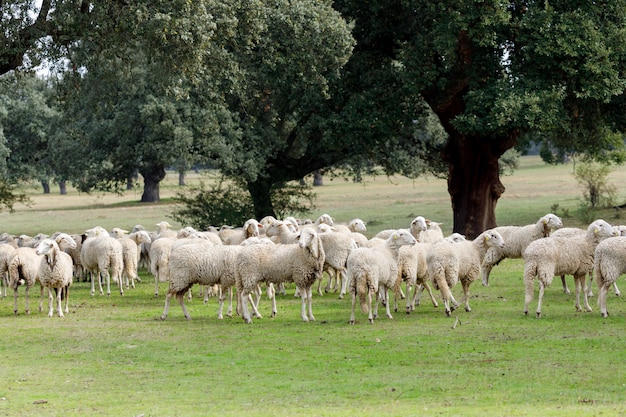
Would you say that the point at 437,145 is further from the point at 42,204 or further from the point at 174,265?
the point at 42,204

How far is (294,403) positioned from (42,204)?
69.3 metres

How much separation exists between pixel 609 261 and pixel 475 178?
15.4 m

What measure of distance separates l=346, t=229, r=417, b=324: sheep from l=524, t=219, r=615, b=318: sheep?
6.77ft

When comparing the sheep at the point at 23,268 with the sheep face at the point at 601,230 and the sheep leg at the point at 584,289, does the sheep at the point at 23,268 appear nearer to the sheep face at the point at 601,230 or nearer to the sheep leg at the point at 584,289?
the sheep leg at the point at 584,289

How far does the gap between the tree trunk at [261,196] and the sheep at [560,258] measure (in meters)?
17.4

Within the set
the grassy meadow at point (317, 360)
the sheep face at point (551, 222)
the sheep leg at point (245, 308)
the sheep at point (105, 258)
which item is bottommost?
the grassy meadow at point (317, 360)

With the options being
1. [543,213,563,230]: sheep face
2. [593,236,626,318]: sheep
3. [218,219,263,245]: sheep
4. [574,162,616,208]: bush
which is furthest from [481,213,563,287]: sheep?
[574,162,616,208]: bush

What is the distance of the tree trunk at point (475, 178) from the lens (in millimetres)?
31109

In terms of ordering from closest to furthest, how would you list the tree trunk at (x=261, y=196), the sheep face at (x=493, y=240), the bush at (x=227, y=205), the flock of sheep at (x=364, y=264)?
the flock of sheep at (x=364, y=264), the sheep face at (x=493, y=240), the bush at (x=227, y=205), the tree trunk at (x=261, y=196)

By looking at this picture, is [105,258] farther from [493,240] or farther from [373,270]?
[493,240]

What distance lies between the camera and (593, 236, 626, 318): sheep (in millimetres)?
16047

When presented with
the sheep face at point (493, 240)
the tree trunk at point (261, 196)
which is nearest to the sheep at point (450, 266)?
the sheep face at point (493, 240)

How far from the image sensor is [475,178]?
31375 millimetres

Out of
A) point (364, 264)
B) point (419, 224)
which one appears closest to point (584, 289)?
point (364, 264)
